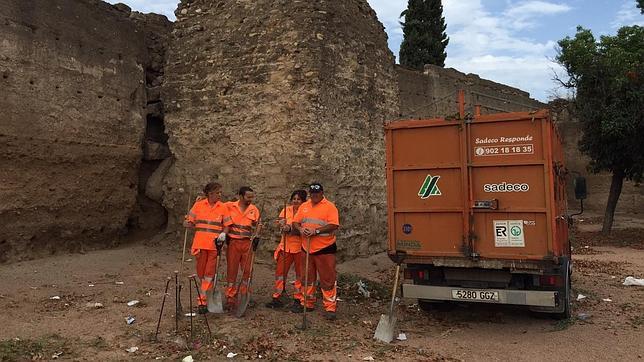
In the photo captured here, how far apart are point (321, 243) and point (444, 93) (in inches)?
527

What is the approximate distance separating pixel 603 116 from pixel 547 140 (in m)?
11.3

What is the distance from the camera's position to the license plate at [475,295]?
19.0 feet

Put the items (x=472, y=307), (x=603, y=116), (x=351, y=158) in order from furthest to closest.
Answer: (x=603, y=116)
(x=351, y=158)
(x=472, y=307)

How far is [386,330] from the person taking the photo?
5.68 meters

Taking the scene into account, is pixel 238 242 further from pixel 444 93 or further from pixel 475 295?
pixel 444 93

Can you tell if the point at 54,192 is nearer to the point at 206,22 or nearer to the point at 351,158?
the point at 206,22

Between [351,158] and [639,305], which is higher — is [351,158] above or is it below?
above

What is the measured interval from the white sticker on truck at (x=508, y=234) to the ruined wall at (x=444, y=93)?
1034 centimetres

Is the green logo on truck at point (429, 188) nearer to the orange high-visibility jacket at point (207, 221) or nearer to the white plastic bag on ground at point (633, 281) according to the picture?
the orange high-visibility jacket at point (207, 221)

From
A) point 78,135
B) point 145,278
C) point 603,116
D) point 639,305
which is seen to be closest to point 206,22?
point 78,135

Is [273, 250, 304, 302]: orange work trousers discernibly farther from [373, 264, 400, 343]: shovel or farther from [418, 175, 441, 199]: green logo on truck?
[418, 175, 441, 199]: green logo on truck

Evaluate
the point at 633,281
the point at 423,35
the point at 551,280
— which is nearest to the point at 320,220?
the point at 551,280

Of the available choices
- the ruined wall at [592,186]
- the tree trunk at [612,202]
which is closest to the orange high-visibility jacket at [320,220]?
the tree trunk at [612,202]

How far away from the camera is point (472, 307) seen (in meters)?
7.24
